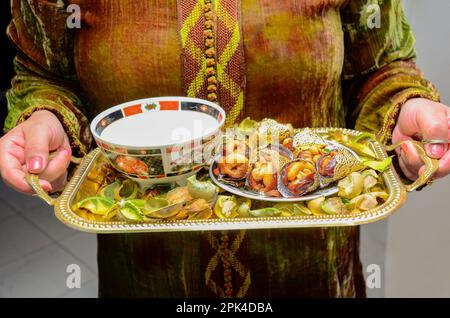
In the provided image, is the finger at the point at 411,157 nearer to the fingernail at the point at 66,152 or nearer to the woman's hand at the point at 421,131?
the woman's hand at the point at 421,131

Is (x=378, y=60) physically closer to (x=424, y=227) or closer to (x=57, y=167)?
(x=57, y=167)

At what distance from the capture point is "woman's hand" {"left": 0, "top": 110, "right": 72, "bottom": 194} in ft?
2.03

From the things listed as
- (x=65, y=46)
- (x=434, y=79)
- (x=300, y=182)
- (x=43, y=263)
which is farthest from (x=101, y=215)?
(x=43, y=263)

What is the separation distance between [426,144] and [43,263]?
1.59 m

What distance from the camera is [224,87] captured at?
2.41ft

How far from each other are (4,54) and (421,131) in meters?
2.18

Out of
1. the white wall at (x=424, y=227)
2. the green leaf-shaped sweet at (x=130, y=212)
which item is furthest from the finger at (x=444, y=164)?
the white wall at (x=424, y=227)

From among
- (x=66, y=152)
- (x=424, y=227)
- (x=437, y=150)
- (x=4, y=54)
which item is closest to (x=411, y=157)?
(x=437, y=150)

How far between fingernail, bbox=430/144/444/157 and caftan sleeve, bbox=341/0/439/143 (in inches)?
4.8

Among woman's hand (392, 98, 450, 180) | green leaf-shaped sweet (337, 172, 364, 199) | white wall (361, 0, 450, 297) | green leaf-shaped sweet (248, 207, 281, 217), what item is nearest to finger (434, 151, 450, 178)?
woman's hand (392, 98, 450, 180)

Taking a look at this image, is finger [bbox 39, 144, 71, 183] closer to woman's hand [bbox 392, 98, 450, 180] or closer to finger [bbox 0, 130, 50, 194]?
finger [bbox 0, 130, 50, 194]

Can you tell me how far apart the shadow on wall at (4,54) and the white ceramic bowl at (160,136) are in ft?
5.67

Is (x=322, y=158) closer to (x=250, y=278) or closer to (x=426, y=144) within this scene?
(x=426, y=144)

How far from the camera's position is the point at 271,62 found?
73 cm
